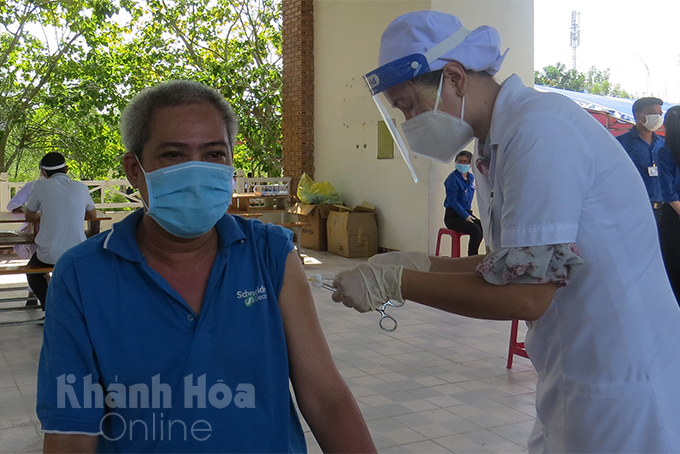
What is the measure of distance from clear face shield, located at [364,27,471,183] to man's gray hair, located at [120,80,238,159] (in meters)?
0.37

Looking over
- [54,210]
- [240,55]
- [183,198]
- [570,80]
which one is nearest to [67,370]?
[183,198]

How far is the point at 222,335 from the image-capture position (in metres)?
1.31

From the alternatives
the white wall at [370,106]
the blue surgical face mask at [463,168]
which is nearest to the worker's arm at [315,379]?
the white wall at [370,106]

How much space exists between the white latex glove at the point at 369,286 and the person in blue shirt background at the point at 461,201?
5.45 metres

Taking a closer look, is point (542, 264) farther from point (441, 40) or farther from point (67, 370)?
point (67, 370)

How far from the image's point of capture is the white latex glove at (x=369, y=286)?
1359mm

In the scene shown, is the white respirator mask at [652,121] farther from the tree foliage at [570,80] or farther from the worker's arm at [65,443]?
the tree foliage at [570,80]

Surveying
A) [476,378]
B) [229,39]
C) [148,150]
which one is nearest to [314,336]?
[148,150]

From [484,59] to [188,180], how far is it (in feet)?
2.19

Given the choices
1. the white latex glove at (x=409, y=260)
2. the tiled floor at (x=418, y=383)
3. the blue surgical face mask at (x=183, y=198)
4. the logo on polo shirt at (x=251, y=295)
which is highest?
the blue surgical face mask at (x=183, y=198)

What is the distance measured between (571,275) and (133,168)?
37.2 inches

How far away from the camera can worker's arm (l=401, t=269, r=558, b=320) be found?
120 cm

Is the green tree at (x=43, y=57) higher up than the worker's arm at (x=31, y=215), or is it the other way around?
the green tree at (x=43, y=57)

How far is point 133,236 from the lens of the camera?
1.39 meters
